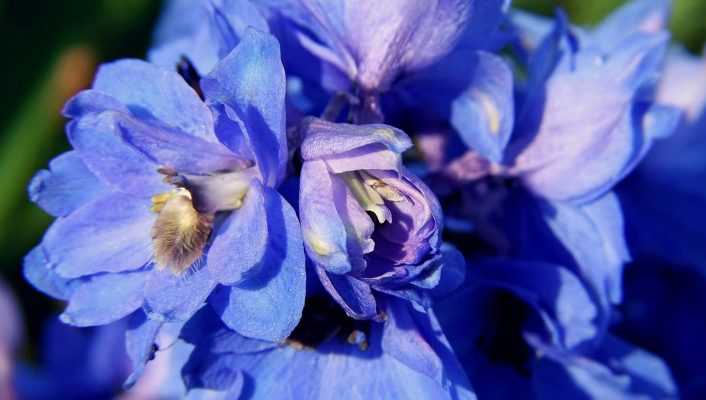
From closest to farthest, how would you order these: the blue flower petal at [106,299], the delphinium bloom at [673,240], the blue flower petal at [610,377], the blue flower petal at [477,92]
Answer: the blue flower petal at [106,299] < the blue flower petal at [477,92] < the blue flower petal at [610,377] < the delphinium bloom at [673,240]

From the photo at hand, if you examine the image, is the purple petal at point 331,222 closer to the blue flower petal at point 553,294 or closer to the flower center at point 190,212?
the flower center at point 190,212

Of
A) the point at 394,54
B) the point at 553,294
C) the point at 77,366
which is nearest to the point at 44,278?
the point at 394,54

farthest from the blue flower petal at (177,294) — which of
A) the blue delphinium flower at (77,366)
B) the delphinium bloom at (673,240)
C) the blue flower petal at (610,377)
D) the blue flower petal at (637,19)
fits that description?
the blue delphinium flower at (77,366)

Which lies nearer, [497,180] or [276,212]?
[276,212]

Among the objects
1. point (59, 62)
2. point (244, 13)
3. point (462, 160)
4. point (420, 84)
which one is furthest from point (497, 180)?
point (59, 62)

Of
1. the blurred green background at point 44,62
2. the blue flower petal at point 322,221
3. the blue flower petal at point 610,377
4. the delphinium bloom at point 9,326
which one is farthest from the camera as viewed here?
the blurred green background at point 44,62

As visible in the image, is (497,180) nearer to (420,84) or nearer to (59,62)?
(420,84)

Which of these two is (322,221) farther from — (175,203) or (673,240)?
(673,240)
